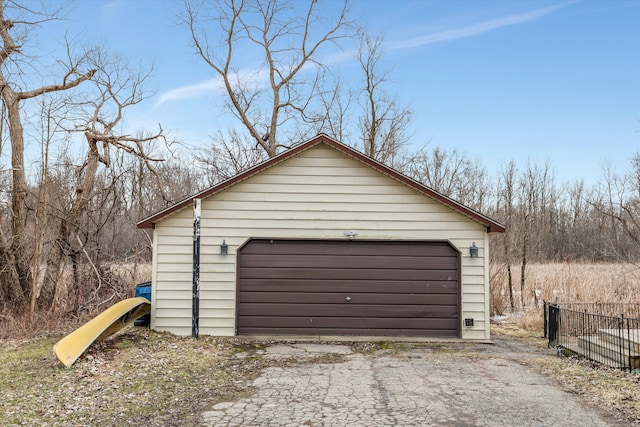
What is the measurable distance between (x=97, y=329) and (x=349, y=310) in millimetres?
4898

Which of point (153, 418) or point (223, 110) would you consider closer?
point (153, 418)

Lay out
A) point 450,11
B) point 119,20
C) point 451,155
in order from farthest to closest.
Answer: point 451,155
point 450,11
point 119,20

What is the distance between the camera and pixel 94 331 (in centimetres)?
792

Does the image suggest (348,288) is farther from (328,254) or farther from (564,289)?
(564,289)

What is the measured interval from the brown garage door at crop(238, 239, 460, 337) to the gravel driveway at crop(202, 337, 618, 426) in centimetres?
118

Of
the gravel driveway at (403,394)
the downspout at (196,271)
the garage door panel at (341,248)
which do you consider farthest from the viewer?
the garage door panel at (341,248)

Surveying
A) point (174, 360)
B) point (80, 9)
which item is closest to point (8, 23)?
point (80, 9)

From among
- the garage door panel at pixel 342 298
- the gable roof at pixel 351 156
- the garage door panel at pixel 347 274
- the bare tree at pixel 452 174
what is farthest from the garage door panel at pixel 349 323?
the bare tree at pixel 452 174

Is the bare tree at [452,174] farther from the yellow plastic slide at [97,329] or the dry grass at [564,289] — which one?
the yellow plastic slide at [97,329]

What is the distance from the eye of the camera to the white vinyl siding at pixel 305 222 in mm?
10109

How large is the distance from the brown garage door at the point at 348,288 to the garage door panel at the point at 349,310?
0.02 metres

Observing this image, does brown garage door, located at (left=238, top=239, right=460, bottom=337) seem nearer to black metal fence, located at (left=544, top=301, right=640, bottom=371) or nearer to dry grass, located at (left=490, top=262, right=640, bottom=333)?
black metal fence, located at (left=544, top=301, right=640, bottom=371)

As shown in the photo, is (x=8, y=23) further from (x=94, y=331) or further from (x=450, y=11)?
(x=450, y=11)

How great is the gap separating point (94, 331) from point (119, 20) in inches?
397
